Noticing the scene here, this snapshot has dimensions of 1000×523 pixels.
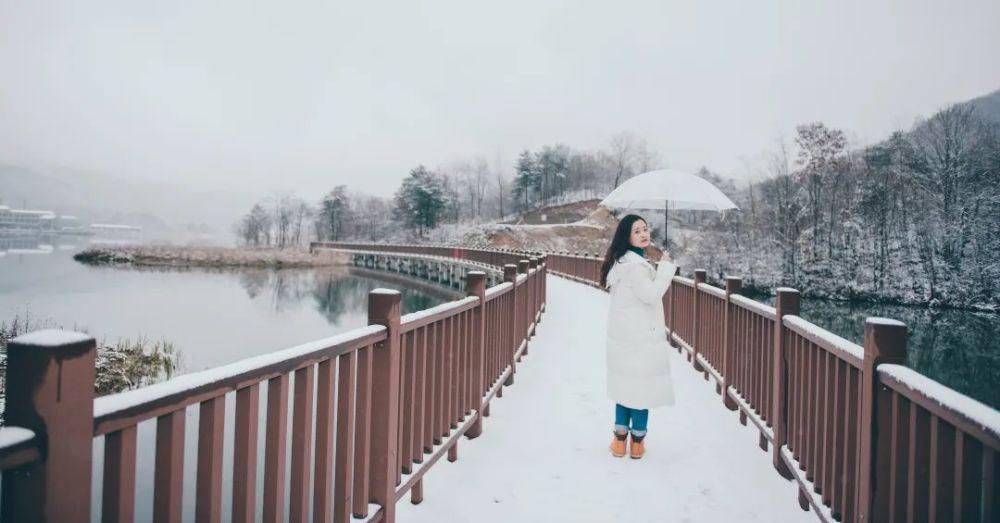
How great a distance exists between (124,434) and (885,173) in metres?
44.0

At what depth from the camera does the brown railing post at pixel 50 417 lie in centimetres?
119

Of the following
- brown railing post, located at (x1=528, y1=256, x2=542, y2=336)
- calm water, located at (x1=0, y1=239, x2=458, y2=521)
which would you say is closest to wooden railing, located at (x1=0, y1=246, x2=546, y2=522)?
calm water, located at (x1=0, y1=239, x2=458, y2=521)

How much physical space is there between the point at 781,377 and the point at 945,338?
22.0 metres

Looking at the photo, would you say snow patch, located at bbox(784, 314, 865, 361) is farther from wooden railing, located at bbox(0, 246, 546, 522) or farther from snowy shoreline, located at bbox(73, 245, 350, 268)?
snowy shoreline, located at bbox(73, 245, 350, 268)

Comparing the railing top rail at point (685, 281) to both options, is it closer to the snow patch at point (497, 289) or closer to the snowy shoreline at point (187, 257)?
the snow patch at point (497, 289)

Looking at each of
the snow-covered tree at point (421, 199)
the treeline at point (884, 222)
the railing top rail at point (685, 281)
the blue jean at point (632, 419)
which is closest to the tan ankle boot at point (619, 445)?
the blue jean at point (632, 419)

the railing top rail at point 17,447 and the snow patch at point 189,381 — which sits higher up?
the snow patch at point 189,381

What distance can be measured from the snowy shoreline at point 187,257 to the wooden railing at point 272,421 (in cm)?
4619

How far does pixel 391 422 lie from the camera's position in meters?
2.87

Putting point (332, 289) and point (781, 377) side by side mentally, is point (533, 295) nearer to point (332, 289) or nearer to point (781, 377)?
point (781, 377)

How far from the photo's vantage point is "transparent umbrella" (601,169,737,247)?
18.4 feet

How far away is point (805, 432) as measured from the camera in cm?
353

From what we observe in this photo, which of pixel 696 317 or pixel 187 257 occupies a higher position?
pixel 187 257

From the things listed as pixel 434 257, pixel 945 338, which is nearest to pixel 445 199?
pixel 434 257
